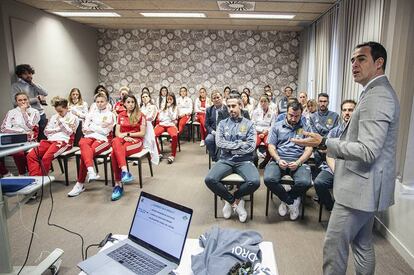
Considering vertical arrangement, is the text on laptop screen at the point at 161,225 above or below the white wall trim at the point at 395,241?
above

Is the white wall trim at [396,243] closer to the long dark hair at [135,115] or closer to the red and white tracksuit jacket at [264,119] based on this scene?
the red and white tracksuit jacket at [264,119]

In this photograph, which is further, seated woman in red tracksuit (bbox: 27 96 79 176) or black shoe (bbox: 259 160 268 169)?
black shoe (bbox: 259 160 268 169)

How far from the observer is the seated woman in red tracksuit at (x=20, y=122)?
382cm

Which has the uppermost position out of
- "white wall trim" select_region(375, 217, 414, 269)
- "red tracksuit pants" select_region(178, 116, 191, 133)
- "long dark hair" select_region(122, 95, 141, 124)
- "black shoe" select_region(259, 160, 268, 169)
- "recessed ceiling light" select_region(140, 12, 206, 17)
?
"recessed ceiling light" select_region(140, 12, 206, 17)

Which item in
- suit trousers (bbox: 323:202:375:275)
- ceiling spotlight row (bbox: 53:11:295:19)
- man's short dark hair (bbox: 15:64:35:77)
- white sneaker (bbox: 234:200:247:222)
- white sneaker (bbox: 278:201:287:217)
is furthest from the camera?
ceiling spotlight row (bbox: 53:11:295:19)

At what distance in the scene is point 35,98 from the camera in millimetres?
4562

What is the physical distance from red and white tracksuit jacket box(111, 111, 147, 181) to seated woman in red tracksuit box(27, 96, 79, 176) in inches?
26.0

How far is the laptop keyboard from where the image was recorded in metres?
1.16

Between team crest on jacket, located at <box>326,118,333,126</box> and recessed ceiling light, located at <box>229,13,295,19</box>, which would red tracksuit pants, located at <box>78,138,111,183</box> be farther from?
recessed ceiling light, located at <box>229,13,295,19</box>

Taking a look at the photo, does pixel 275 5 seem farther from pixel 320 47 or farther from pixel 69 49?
pixel 69 49

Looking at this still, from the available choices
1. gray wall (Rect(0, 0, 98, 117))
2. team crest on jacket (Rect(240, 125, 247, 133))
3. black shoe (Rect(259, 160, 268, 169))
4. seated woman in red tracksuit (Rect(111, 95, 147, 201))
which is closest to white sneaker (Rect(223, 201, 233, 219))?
team crest on jacket (Rect(240, 125, 247, 133))

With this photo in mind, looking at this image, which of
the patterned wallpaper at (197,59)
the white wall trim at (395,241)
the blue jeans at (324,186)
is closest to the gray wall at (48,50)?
the patterned wallpaper at (197,59)

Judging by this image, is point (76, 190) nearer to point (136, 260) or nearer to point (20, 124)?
point (20, 124)

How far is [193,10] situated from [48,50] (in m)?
2.89
